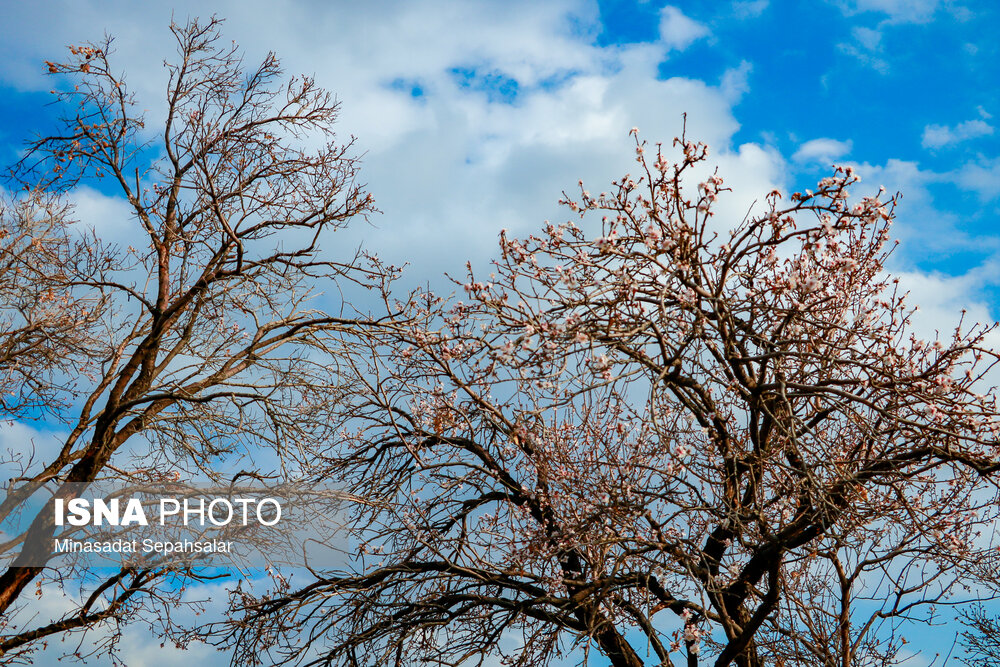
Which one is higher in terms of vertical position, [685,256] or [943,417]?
[685,256]

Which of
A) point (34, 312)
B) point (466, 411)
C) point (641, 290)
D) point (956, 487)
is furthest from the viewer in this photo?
point (34, 312)

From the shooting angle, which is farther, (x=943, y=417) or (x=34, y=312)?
(x=34, y=312)

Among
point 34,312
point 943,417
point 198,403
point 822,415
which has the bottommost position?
point 943,417

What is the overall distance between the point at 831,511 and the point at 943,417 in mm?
1077

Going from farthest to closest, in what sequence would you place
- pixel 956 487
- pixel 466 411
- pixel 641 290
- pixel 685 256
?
pixel 466 411 → pixel 956 487 → pixel 685 256 → pixel 641 290

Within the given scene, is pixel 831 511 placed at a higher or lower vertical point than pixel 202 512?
lower

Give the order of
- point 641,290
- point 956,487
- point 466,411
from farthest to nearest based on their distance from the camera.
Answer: point 466,411, point 956,487, point 641,290

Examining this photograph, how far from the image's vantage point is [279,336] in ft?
29.0

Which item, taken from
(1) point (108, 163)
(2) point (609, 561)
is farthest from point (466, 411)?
(1) point (108, 163)

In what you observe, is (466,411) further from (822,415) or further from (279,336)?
(822,415)

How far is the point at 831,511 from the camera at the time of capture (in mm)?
5512

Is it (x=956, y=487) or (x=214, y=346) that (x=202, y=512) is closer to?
(x=214, y=346)

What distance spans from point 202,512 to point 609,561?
14.3 ft

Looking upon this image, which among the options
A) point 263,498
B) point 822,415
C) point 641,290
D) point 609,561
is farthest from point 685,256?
point 263,498
